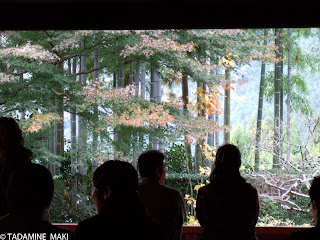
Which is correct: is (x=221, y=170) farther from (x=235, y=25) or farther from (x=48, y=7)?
(x=48, y=7)

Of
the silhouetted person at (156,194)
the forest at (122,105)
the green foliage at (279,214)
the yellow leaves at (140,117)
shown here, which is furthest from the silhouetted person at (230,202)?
the green foliage at (279,214)

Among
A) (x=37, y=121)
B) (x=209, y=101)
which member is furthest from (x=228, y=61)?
(x=37, y=121)

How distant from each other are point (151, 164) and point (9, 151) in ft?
2.20

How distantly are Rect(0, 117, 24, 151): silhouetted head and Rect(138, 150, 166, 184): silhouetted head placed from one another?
0.59 metres

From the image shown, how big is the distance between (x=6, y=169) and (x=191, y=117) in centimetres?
602

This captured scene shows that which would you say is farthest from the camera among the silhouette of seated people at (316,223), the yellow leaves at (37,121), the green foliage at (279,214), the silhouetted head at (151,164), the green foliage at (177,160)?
the green foliage at (177,160)

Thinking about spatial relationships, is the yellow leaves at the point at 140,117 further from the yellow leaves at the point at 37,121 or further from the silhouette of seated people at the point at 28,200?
the silhouette of seated people at the point at 28,200

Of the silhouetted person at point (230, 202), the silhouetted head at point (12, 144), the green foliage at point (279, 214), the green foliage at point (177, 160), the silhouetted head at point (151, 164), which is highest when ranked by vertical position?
the silhouetted head at point (12, 144)

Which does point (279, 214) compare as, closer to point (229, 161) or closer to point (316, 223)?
point (229, 161)

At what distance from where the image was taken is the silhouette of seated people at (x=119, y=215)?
3.75 feet

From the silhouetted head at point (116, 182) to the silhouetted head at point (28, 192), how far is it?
16 cm

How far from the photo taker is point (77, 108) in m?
6.96

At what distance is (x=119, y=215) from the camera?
1147 millimetres

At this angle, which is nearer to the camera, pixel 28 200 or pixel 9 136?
pixel 28 200
